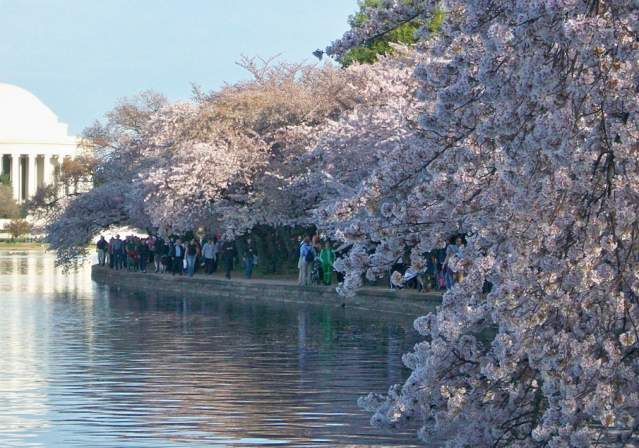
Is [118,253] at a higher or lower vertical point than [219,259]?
higher

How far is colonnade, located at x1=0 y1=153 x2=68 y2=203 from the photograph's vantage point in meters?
159

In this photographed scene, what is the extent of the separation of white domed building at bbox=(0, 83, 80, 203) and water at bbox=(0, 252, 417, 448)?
126939 mm

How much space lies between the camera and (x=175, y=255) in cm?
5191

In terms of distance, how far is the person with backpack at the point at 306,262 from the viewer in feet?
130

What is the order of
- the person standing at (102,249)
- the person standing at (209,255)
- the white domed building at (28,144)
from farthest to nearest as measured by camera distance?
the white domed building at (28,144)
the person standing at (102,249)
the person standing at (209,255)

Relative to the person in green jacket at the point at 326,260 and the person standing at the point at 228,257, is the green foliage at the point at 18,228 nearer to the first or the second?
the person standing at the point at 228,257

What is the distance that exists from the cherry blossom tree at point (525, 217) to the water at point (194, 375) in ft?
13.7

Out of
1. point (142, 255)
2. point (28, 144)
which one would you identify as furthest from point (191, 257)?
point (28, 144)

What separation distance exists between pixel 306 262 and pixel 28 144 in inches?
4844

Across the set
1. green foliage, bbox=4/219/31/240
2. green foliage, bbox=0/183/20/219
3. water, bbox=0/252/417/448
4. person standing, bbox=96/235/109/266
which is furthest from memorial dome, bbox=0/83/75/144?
water, bbox=0/252/417/448

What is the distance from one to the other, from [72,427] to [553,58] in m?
7.31

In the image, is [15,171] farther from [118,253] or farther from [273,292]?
[273,292]

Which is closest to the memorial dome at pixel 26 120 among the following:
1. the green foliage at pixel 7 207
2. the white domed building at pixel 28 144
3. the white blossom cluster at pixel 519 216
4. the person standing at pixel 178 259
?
the white domed building at pixel 28 144

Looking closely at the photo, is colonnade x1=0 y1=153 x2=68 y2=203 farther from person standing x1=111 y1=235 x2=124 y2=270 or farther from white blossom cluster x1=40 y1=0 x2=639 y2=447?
white blossom cluster x1=40 y1=0 x2=639 y2=447
